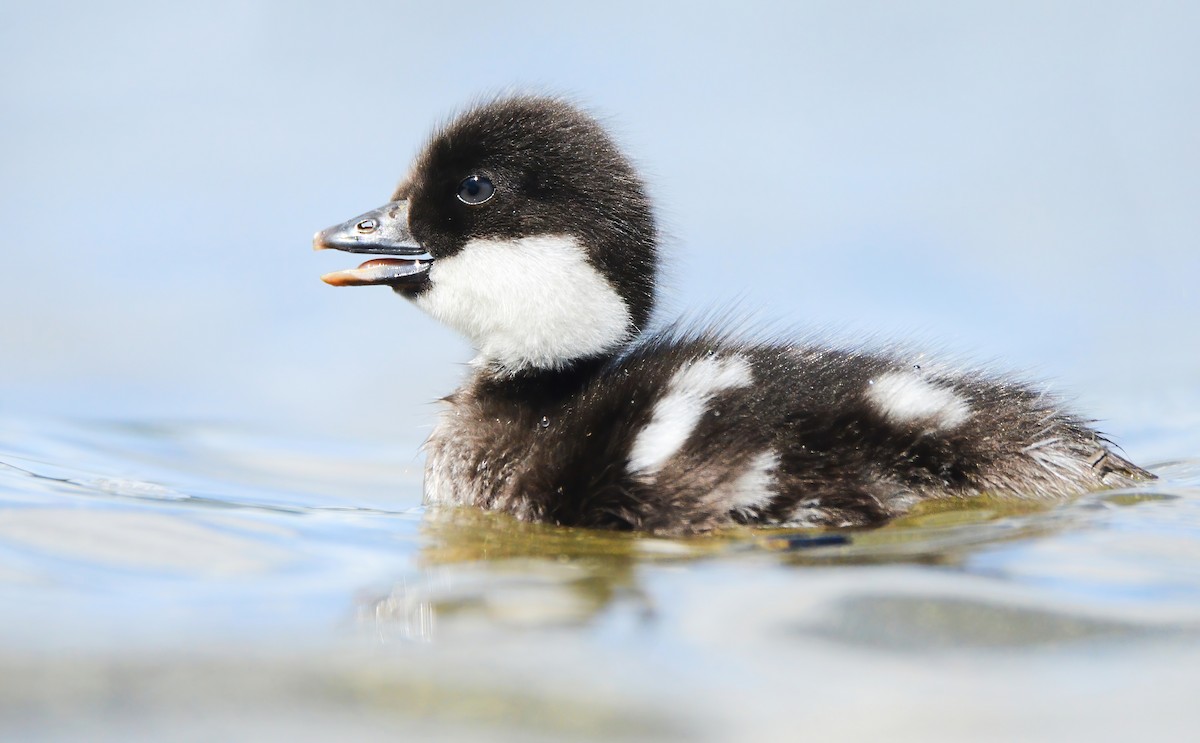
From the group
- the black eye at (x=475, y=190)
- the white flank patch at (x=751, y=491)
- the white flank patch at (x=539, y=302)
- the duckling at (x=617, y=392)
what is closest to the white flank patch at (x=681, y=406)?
the duckling at (x=617, y=392)

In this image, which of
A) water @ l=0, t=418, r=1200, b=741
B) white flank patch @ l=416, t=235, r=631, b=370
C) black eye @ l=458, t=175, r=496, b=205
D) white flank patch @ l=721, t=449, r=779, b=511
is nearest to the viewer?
water @ l=0, t=418, r=1200, b=741

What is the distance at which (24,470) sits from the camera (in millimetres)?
4012

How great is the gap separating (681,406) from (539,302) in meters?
0.52

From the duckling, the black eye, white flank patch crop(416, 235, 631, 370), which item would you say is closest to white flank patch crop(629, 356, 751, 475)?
the duckling

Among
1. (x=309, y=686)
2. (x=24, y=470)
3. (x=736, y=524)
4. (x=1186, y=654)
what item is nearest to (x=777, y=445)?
(x=736, y=524)

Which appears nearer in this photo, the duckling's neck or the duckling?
the duckling

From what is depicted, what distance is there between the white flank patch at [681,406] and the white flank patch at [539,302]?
284 mm

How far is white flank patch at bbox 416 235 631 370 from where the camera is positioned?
354 centimetres

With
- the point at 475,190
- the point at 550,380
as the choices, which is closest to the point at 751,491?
the point at 550,380

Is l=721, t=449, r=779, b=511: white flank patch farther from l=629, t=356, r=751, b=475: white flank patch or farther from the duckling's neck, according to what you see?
the duckling's neck

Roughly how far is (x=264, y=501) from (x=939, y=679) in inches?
97.5

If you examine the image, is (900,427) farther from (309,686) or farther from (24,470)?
(24,470)

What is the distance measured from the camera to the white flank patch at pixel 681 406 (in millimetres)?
3152

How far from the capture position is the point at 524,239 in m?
3.60
